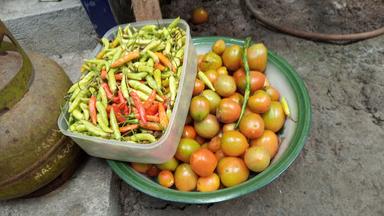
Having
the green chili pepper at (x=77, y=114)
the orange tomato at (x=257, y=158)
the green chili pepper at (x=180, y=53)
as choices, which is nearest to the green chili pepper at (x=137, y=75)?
the green chili pepper at (x=180, y=53)

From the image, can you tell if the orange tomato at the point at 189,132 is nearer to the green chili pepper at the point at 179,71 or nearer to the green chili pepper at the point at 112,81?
the green chili pepper at the point at 179,71

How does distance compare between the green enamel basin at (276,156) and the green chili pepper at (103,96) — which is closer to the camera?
the green enamel basin at (276,156)

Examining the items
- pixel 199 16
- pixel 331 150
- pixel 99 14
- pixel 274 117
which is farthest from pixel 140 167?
pixel 199 16

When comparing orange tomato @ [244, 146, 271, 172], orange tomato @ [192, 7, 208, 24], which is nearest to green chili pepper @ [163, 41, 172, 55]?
orange tomato @ [244, 146, 271, 172]

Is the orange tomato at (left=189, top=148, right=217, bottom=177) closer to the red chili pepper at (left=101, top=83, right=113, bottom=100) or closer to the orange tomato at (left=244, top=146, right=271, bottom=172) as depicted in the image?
the orange tomato at (left=244, top=146, right=271, bottom=172)

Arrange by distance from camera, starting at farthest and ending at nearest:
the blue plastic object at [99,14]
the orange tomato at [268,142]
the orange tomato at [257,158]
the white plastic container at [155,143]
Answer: the blue plastic object at [99,14]
the orange tomato at [268,142]
the orange tomato at [257,158]
the white plastic container at [155,143]

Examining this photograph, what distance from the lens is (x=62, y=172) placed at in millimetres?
2131

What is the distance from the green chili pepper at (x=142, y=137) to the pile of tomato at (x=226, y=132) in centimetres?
25

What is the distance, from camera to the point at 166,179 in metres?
1.94

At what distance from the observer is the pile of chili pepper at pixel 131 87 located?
5.93 ft

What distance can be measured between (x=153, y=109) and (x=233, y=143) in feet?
1.55

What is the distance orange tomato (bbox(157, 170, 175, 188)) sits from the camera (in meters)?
1.94

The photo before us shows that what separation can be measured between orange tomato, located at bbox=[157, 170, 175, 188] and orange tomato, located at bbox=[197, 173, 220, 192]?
16 centimetres

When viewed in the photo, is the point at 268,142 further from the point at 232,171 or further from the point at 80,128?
the point at 80,128
